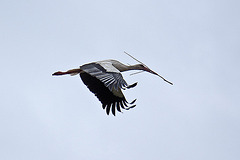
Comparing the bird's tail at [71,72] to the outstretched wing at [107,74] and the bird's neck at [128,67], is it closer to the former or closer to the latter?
the outstretched wing at [107,74]

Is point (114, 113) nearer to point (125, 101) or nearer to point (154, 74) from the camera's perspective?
point (125, 101)

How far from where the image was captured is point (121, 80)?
18547 millimetres

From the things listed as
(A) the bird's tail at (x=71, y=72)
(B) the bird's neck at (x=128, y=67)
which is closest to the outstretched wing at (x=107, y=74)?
(A) the bird's tail at (x=71, y=72)

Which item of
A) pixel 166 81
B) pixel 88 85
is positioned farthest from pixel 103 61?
pixel 166 81

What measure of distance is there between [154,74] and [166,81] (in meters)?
1.53

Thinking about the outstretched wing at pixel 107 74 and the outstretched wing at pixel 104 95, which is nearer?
the outstretched wing at pixel 107 74

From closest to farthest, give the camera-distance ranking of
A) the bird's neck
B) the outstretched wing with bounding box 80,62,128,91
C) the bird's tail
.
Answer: the outstretched wing with bounding box 80,62,128,91, the bird's tail, the bird's neck

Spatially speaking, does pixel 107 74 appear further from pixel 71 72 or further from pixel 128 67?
pixel 128 67

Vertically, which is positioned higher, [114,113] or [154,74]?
[154,74]

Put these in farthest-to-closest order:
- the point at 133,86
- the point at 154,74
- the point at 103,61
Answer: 1. the point at 154,74
2. the point at 103,61
3. the point at 133,86

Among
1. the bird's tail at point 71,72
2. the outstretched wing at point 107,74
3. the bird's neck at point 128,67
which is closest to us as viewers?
the outstretched wing at point 107,74

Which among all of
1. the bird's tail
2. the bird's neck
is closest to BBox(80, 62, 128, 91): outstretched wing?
the bird's tail

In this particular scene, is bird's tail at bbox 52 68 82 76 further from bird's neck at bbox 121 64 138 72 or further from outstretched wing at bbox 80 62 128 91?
bird's neck at bbox 121 64 138 72

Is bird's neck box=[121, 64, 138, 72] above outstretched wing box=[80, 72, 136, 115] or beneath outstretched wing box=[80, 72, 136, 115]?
above
